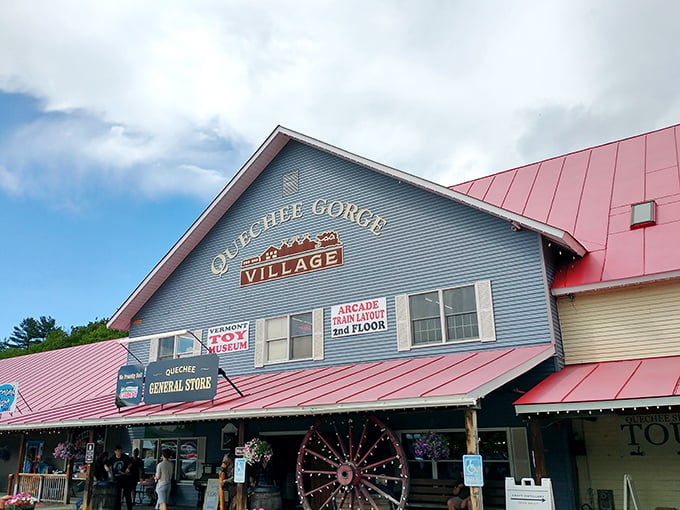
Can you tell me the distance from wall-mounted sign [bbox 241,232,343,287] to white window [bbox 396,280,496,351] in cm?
248

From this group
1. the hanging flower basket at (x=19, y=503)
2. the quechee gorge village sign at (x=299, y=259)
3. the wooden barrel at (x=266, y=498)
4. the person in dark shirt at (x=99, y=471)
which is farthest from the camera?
the person in dark shirt at (x=99, y=471)

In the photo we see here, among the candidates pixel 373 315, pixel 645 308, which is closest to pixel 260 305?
pixel 373 315

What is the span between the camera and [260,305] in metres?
17.2

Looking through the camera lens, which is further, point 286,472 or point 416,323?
point 286,472

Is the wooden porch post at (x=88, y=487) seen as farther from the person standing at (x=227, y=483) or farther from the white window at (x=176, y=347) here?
the white window at (x=176, y=347)

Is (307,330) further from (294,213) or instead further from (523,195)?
(523,195)

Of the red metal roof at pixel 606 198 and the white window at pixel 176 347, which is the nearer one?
the red metal roof at pixel 606 198

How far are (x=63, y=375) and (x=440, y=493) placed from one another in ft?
57.2

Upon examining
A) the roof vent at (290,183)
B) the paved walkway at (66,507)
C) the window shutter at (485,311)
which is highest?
the roof vent at (290,183)

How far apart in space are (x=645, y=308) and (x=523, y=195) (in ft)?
16.3

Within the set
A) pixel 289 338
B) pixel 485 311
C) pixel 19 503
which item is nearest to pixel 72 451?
pixel 19 503

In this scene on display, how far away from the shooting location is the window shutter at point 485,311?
13.1m

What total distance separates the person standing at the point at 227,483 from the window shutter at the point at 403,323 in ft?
15.4

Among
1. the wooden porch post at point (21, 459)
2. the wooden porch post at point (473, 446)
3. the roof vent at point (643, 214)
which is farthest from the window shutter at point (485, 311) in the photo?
the wooden porch post at point (21, 459)
